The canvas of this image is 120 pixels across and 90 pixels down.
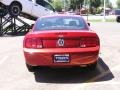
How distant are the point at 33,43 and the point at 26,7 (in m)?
15.7

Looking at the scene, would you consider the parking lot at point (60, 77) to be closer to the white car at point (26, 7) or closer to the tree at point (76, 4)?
the white car at point (26, 7)

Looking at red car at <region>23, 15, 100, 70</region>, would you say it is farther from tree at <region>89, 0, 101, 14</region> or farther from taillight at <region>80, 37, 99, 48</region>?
tree at <region>89, 0, 101, 14</region>

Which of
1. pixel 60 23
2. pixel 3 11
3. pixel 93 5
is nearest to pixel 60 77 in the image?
pixel 60 23

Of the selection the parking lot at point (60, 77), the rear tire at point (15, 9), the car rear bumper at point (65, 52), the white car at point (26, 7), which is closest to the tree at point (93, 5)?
the white car at point (26, 7)

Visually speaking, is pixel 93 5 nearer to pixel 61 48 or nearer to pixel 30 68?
pixel 30 68

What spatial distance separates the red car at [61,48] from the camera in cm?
848

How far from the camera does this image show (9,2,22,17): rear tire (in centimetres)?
2380

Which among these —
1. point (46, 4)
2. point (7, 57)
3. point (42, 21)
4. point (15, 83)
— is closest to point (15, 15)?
point (46, 4)

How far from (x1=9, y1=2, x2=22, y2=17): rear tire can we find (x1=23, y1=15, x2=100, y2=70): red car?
49.6ft

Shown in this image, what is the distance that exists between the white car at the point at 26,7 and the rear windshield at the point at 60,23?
14.1 meters

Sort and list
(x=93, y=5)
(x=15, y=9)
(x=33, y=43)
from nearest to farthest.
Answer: (x=33, y=43)
(x=15, y=9)
(x=93, y=5)

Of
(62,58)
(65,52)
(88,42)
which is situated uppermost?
(88,42)

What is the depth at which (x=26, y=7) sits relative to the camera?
79.3 ft

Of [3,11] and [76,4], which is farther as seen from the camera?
[76,4]
